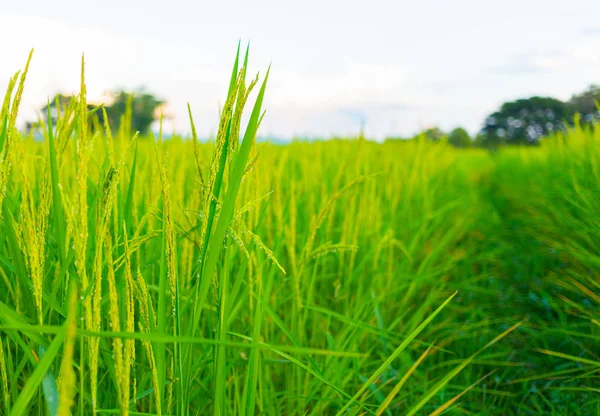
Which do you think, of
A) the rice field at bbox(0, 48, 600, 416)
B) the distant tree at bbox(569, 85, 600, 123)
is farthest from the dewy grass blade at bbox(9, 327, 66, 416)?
the distant tree at bbox(569, 85, 600, 123)

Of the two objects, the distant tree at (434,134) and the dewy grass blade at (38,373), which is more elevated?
the distant tree at (434,134)

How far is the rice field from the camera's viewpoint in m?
0.63

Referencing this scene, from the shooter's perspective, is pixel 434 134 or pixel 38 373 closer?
pixel 38 373

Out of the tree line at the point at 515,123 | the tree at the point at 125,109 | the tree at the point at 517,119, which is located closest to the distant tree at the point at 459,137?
the tree line at the point at 515,123

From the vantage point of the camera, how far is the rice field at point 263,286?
0.63 meters

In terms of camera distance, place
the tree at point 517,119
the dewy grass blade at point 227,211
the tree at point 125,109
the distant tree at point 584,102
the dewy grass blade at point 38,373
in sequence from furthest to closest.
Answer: the tree at point 517,119
the distant tree at point 584,102
the tree at point 125,109
the dewy grass blade at point 227,211
the dewy grass blade at point 38,373

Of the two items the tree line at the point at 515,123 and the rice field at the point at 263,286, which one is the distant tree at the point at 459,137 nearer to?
the tree line at the point at 515,123

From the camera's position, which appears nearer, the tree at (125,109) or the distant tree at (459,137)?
the tree at (125,109)

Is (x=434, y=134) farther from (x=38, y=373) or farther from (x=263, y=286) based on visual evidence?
(x=38, y=373)

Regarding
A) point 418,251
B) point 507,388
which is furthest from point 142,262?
point 418,251

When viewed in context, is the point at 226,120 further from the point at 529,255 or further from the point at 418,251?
the point at 529,255

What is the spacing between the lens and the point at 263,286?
1.17 meters

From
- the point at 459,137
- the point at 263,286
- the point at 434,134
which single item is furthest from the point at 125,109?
the point at 459,137

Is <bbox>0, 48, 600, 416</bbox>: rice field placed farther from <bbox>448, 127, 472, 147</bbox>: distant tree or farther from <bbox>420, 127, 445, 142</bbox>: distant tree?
<bbox>448, 127, 472, 147</bbox>: distant tree
